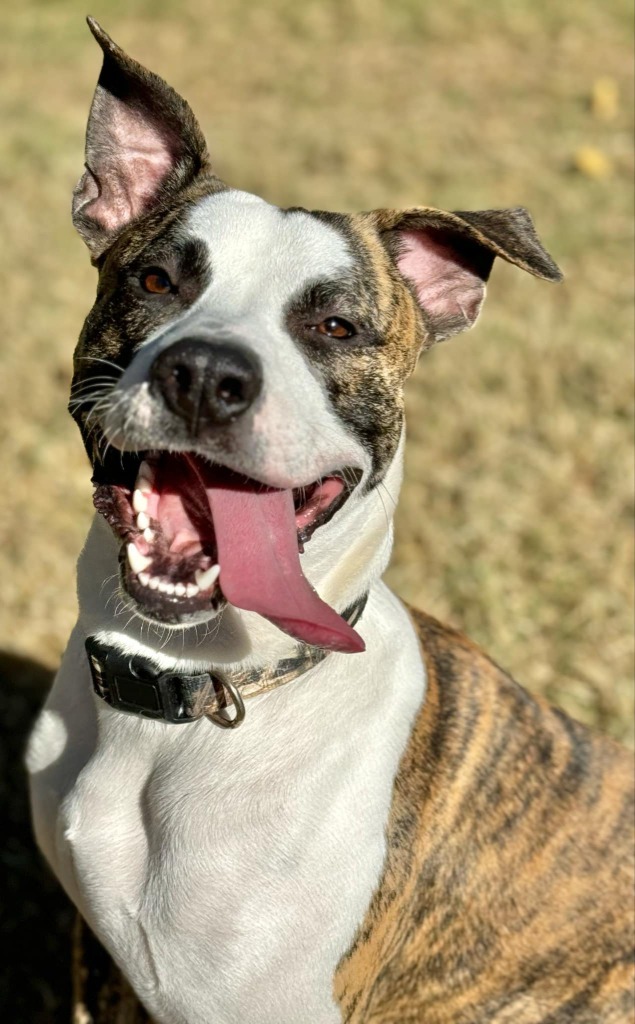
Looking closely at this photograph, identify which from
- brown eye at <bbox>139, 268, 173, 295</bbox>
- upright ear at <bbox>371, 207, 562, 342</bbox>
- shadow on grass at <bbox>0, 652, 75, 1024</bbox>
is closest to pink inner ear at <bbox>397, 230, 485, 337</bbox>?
upright ear at <bbox>371, 207, 562, 342</bbox>

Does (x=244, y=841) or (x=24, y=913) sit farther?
(x=24, y=913)

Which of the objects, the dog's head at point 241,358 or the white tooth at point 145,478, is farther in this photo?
the white tooth at point 145,478

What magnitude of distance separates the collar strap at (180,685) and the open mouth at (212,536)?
238 mm

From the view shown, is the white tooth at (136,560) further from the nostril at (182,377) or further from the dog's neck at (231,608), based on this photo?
the nostril at (182,377)

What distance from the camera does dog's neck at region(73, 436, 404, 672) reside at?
8.93ft

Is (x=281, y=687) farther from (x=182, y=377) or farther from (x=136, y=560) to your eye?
(x=182, y=377)

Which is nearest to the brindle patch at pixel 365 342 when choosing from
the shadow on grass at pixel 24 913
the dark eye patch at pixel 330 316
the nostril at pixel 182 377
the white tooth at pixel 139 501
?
the dark eye patch at pixel 330 316

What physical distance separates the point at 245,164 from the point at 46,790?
21.6ft

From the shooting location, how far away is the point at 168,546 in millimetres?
2578

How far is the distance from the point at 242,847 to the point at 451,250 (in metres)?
1.64

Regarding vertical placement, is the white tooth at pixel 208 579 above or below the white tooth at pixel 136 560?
above

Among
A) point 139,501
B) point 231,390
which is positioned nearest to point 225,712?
point 139,501

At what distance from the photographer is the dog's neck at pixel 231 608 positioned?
2.72 m

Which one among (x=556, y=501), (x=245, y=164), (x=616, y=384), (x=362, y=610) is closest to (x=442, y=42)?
(x=245, y=164)
